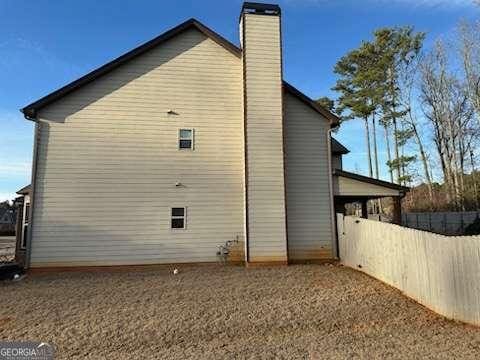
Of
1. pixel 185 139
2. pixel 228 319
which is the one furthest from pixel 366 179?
pixel 228 319

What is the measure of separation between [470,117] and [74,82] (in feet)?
107

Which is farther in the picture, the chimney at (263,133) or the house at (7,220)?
the house at (7,220)

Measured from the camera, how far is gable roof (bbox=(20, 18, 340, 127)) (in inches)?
524

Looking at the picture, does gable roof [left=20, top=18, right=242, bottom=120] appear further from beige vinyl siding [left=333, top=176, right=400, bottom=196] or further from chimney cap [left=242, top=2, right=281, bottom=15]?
beige vinyl siding [left=333, top=176, right=400, bottom=196]

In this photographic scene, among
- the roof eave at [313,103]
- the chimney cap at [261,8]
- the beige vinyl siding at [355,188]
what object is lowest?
the beige vinyl siding at [355,188]

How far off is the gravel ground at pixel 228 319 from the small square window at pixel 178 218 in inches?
104

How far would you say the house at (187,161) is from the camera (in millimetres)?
13242

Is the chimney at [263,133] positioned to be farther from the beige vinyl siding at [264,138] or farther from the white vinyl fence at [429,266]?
the white vinyl fence at [429,266]

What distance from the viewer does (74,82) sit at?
44.5 ft

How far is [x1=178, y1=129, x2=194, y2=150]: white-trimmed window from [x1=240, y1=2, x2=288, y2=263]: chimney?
1.99m

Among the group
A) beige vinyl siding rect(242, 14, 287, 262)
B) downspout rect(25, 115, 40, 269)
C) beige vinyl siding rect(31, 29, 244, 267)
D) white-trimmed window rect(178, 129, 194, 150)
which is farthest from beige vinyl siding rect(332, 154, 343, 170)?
downspout rect(25, 115, 40, 269)

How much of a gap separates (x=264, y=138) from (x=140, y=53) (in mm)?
5312

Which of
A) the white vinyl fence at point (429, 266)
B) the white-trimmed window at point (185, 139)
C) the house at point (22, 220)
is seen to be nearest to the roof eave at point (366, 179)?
the white vinyl fence at point (429, 266)

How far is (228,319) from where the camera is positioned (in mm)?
7602
